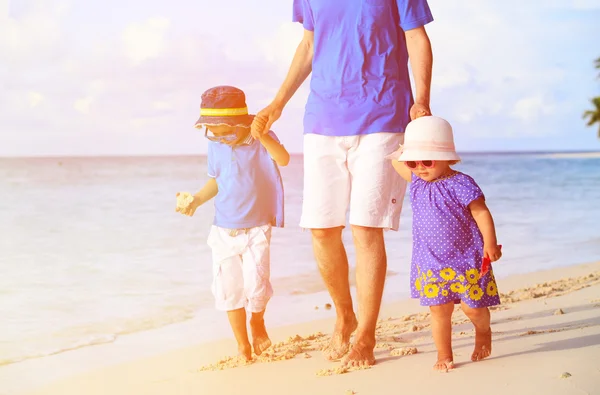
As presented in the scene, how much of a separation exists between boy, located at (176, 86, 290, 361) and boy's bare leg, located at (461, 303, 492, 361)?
27.7 inches

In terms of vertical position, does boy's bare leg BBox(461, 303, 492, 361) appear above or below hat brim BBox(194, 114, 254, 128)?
below

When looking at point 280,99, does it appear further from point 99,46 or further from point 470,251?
point 99,46

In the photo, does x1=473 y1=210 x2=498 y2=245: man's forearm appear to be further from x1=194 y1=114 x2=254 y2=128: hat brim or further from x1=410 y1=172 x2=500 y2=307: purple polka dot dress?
x1=194 y1=114 x2=254 y2=128: hat brim

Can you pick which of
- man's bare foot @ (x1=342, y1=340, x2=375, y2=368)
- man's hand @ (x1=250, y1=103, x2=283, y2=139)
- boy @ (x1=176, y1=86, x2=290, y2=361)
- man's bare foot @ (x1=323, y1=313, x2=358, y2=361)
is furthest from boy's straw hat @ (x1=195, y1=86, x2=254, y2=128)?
man's bare foot @ (x1=342, y1=340, x2=375, y2=368)

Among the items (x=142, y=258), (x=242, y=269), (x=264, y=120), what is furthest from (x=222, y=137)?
(x=142, y=258)

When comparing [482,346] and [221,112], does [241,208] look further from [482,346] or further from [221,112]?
[482,346]

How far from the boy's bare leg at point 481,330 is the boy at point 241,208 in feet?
2.30

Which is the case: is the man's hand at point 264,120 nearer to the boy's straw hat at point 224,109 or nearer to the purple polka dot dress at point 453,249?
the boy's straw hat at point 224,109

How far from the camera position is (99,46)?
4551 millimetres

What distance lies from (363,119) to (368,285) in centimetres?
49

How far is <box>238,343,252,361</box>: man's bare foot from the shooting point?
3000mm

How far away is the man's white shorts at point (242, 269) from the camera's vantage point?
2.99 metres

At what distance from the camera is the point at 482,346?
2686 millimetres

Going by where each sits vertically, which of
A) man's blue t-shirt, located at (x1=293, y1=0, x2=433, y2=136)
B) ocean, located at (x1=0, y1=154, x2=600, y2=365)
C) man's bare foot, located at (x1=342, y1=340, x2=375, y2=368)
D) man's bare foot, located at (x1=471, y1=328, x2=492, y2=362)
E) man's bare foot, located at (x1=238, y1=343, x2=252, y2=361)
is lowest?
ocean, located at (x1=0, y1=154, x2=600, y2=365)
